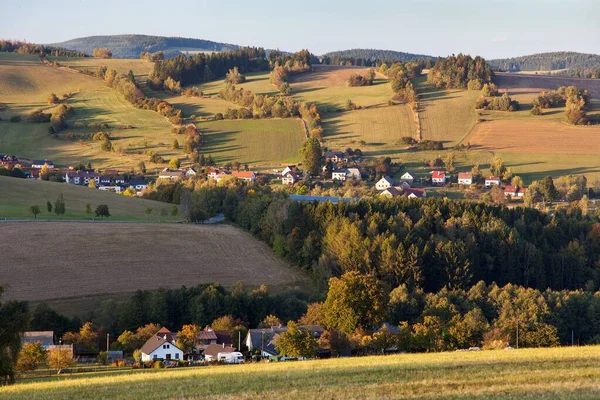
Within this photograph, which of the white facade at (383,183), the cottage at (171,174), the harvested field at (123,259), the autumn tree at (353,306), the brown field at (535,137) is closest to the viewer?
the autumn tree at (353,306)

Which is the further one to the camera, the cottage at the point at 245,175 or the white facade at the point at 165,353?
the cottage at the point at 245,175

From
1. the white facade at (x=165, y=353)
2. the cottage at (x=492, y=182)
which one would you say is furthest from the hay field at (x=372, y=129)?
the white facade at (x=165, y=353)

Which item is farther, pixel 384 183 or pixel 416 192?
pixel 384 183

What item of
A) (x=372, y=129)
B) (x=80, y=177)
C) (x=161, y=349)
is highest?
(x=372, y=129)

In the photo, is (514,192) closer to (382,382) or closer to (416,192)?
(416,192)

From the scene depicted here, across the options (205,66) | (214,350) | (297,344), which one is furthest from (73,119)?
(297,344)

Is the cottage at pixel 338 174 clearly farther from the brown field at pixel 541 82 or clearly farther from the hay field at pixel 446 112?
the brown field at pixel 541 82

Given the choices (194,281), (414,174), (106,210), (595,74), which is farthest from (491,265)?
(595,74)

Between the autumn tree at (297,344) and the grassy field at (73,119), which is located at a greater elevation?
the grassy field at (73,119)

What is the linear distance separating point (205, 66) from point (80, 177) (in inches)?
2403

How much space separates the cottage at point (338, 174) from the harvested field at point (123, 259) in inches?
1352

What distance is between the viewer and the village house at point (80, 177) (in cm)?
11006

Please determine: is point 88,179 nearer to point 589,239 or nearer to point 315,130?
point 315,130

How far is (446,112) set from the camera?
135750 mm
